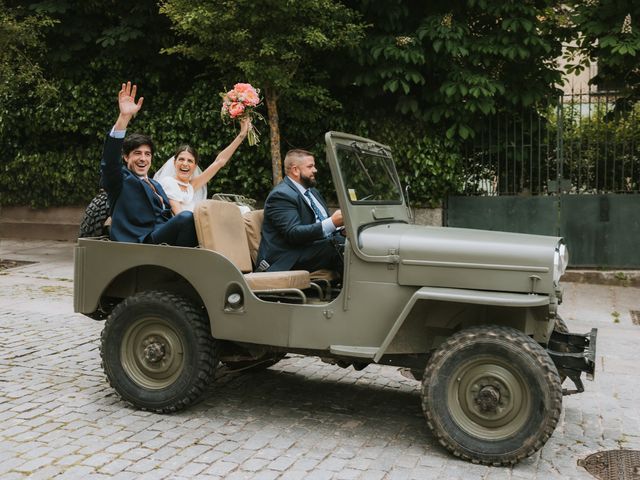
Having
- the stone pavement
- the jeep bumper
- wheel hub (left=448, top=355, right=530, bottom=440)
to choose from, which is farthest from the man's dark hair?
the jeep bumper

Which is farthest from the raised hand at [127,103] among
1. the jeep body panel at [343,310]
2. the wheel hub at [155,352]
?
the wheel hub at [155,352]

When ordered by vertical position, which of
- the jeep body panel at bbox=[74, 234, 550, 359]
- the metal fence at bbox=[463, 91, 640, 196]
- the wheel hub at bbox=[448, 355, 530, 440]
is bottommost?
the wheel hub at bbox=[448, 355, 530, 440]

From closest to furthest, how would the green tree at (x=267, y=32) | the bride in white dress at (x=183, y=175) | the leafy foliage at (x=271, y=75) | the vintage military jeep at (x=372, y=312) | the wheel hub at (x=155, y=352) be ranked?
the vintage military jeep at (x=372, y=312), the wheel hub at (x=155, y=352), the bride in white dress at (x=183, y=175), the green tree at (x=267, y=32), the leafy foliage at (x=271, y=75)

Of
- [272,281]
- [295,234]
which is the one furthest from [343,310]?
[295,234]

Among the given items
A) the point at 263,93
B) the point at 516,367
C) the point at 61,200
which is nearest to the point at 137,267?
the point at 516,367

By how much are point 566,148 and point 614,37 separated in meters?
1.82

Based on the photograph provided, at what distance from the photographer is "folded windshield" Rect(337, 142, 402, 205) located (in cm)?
474

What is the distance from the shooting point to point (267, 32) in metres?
9.66

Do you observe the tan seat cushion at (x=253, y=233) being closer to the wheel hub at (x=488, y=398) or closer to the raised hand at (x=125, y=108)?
the raised hand at (x=125, y=108)

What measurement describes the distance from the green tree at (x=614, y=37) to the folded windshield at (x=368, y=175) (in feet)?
18.9

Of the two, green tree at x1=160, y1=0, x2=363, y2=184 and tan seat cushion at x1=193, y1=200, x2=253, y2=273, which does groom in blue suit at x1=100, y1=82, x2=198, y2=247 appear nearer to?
tan seat cushion at x1=193, y1=200, x2=253, y2=273

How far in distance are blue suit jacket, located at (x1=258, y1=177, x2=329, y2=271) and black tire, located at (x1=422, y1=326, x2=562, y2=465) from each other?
131 centimetres

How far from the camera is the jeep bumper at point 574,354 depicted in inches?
168

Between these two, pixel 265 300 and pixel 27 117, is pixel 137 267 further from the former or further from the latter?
pixel 27 117
